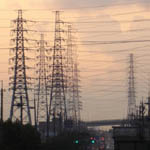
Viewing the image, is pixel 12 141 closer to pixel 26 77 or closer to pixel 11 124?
pixel 11 124

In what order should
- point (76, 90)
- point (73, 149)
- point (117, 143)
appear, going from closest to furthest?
point (117, 143) < point (73, 149) < point (76, 90)

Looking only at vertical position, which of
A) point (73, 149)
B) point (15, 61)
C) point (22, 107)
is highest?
point (15, 61)

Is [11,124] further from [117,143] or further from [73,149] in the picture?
[73,149]

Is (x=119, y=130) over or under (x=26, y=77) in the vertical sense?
under

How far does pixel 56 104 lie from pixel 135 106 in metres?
45.0

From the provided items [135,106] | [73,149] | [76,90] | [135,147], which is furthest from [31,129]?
[135,106]

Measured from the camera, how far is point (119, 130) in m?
86.4

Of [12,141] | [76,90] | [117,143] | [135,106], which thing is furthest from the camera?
[135,106]

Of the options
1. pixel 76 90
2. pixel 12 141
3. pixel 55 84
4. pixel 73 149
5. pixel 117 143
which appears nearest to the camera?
pixel 117 143

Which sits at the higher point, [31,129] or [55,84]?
[55,84]

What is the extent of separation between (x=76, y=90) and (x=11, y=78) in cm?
5171

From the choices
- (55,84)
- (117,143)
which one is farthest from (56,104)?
(117,143)

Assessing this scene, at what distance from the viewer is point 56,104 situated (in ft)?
354

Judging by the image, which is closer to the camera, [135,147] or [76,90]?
[135,147]
